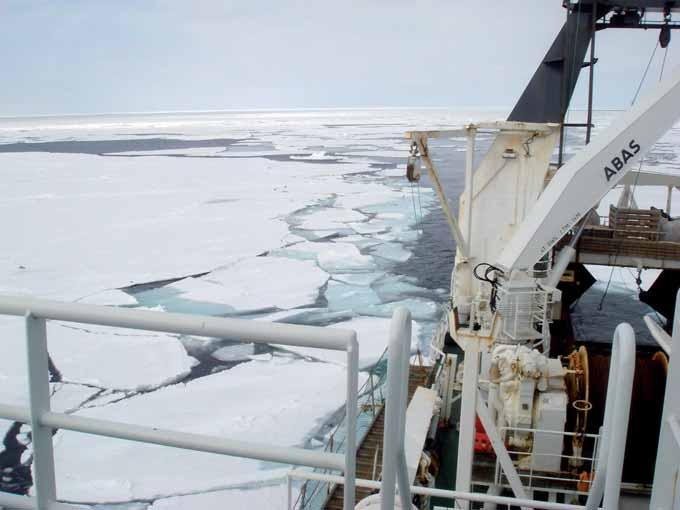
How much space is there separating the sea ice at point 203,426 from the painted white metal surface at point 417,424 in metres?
1.31

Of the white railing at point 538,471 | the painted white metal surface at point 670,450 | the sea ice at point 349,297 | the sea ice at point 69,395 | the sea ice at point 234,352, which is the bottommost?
the sea ice at point 234,352

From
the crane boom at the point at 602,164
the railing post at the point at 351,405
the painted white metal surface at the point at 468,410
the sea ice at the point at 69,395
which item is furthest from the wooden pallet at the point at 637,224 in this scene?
the railing post at the point at 351,405

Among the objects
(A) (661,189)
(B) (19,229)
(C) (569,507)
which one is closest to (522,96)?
(C) (569,507)

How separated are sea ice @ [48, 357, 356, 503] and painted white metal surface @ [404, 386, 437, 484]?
1.31m

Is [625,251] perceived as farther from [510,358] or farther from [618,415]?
[618,415]

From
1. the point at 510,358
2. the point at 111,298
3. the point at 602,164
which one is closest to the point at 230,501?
the point at 510,358

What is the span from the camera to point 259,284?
1110 centimetres

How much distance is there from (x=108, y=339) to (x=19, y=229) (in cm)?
886

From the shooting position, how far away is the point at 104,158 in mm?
33656

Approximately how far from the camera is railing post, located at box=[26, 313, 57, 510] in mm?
1097

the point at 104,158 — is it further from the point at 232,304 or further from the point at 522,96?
the point at 522,96

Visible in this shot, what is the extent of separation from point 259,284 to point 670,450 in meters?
10.1

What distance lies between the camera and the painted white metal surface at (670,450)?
1183mm

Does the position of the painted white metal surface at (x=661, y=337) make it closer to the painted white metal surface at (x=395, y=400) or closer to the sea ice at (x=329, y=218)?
the painted white metal surface at (x=395, y=400)
